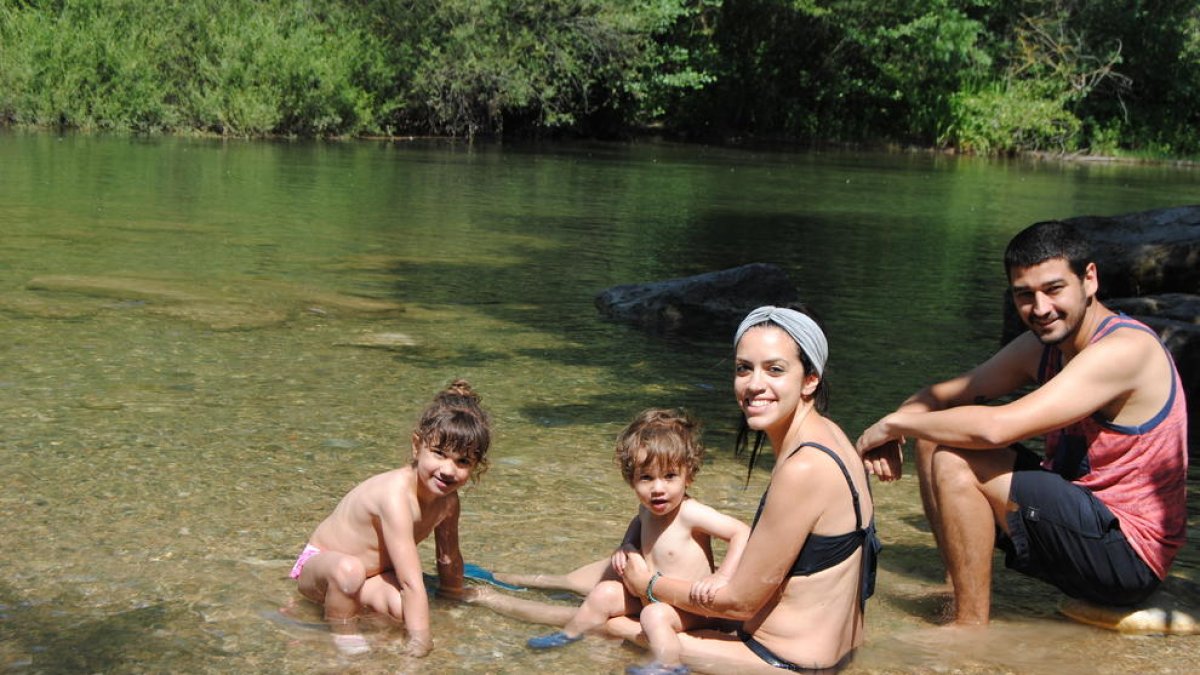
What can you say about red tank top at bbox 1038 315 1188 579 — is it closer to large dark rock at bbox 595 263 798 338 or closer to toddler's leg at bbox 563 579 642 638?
toddler's leg at bbox 563 579 642 638

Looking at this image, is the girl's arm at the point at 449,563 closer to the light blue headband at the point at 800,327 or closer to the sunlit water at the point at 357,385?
the sunlit water at the point at 357,385

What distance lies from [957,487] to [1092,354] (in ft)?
2.02

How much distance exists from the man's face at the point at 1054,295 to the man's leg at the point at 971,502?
440 mm

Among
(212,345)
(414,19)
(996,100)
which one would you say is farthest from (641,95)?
(212,345)

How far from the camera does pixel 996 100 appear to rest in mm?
39469

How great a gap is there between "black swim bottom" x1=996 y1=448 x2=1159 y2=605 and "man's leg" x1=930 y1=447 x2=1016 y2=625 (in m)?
0.05

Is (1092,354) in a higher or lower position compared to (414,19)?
lower

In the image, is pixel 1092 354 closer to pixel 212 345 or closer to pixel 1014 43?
pixel 212 345

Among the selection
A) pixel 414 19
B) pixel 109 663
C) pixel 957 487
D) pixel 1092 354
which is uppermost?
pixel 414 19

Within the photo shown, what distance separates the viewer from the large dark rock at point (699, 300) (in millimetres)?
10148

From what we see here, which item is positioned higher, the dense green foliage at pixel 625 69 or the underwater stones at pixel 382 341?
the dense green foliage at pixel 625 69

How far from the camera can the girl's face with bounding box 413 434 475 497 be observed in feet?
14.7

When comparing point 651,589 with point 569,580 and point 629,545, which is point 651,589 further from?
point 569,580

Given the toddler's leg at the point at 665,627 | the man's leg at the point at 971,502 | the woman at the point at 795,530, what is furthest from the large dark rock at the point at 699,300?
the woman at the point at 795,530
